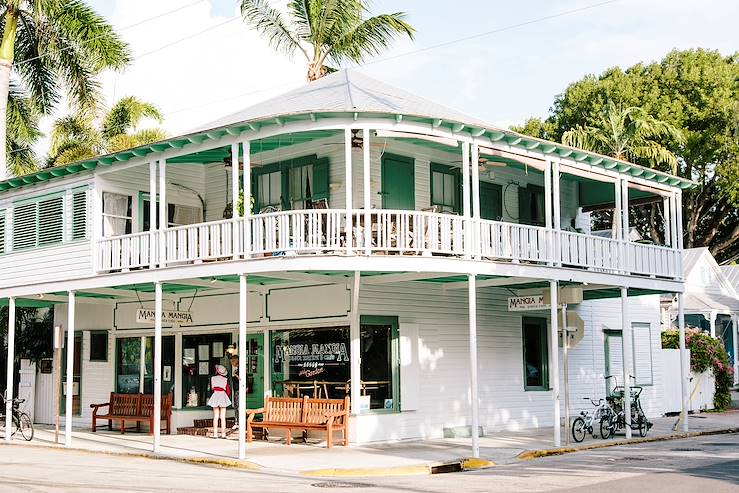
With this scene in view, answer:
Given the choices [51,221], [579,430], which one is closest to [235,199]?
[51,221]

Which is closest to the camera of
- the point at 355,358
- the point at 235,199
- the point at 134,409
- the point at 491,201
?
the point at 235,199

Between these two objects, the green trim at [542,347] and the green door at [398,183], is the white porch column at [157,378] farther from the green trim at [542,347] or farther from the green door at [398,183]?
the green trim at [542,347]

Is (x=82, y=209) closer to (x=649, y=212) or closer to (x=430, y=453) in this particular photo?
(x=430, y=453)

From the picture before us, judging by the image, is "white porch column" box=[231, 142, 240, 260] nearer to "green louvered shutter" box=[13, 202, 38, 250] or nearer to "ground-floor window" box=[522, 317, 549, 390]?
"green louvered shutter" box=[13, 202, 38, 250]

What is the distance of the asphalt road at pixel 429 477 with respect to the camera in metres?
13.3

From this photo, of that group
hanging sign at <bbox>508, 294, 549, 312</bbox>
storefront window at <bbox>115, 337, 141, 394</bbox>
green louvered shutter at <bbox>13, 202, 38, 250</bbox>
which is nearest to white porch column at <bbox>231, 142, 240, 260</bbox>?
hanging sign at <bbox>508, 294, 549, 312</bbox>

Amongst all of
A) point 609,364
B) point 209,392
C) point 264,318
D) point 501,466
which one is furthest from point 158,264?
point 609,364

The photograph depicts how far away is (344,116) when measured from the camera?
1802cm

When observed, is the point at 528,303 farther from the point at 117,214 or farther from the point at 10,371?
the point at 10,371

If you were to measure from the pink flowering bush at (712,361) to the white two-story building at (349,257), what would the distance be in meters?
5.53

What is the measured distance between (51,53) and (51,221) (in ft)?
40.7

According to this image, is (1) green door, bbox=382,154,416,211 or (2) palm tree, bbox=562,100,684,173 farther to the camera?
(2) palm tree, bbox=562,100,684,173

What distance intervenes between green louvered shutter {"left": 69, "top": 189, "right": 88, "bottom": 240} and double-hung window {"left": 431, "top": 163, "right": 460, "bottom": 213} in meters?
8.08

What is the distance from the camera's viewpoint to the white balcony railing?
18.0 metres
